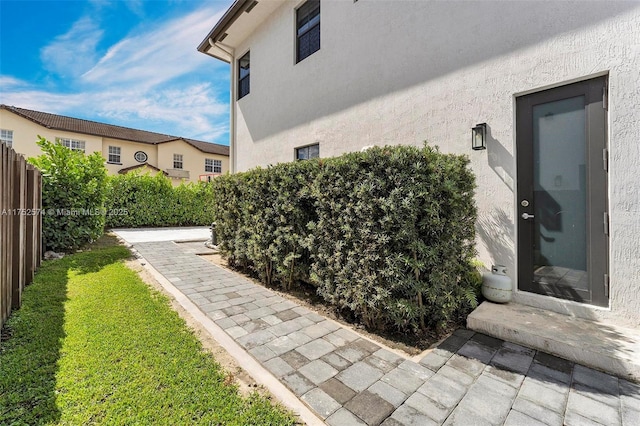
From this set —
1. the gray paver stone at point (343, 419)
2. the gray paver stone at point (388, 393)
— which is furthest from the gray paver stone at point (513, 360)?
the gray paver stone at point (343, 419)

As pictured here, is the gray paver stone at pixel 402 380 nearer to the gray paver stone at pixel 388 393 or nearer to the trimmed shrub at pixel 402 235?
the gray paver stone at pixel 388 393

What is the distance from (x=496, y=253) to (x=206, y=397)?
4142 mm

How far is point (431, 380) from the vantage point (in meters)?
2.42

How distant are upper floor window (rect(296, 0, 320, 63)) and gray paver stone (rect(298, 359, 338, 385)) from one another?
7446mm

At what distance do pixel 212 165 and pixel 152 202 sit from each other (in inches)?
641

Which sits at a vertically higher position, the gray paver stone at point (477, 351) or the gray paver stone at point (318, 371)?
the gray paver stone at point (318, 371)

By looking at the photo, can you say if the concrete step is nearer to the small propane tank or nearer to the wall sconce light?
the small propane tank

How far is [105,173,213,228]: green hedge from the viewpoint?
42.1ft

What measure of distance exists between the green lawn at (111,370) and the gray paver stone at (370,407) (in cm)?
50

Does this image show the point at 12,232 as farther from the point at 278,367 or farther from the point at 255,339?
the point at 278,367

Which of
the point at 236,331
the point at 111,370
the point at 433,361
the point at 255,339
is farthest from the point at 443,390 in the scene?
the point at 111,370

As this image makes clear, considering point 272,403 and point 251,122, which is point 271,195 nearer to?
point 272,403

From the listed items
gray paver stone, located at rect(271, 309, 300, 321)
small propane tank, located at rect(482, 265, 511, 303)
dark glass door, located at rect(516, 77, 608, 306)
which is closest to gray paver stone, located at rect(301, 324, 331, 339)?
gray paver stone, located at rect(271, 309, 300, 321)

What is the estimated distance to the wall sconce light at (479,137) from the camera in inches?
162
